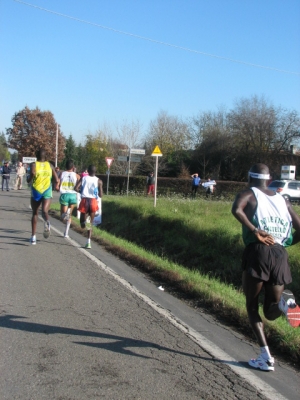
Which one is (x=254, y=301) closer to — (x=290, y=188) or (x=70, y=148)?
(x=290, y=188)

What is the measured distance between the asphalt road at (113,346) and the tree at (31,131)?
57430 millimetres

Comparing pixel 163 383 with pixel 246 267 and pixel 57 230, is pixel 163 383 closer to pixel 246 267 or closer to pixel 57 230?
pixel 246 267

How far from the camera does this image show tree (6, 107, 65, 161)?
63781 millimetres

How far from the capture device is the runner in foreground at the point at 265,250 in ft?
14.4

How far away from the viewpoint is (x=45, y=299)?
659 cm

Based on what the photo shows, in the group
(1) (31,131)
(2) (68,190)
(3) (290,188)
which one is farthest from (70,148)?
(2) (68,190)

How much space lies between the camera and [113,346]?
4910 millimetres

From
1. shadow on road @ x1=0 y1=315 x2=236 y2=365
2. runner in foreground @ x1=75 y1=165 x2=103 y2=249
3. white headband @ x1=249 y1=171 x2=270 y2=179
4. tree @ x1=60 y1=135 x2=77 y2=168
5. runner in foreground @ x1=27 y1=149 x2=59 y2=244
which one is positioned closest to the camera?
white headband @ x1=249 y1=171 x2=270 y2=179

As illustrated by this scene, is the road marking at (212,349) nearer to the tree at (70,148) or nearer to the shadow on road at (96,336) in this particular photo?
the shadow on road at (96,336)

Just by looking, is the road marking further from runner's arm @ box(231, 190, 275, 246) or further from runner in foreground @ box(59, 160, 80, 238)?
runner in foreground @ box(59, 160, 80, 238)

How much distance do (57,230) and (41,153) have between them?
400 cm

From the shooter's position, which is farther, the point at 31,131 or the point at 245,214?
the point at 31,131

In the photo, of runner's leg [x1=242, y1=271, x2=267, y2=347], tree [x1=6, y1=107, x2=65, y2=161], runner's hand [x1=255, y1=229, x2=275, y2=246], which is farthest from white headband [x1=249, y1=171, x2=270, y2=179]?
tree [x1=6, y1=107, x2=65, y2=161]

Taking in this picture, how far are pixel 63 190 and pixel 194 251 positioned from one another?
144 inches
